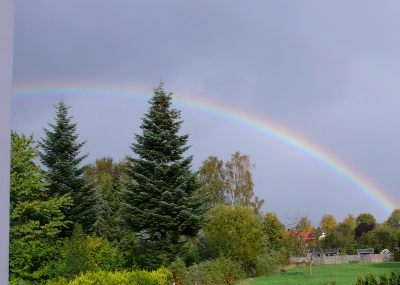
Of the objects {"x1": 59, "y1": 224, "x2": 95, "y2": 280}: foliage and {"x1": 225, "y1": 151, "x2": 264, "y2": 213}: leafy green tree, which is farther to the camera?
{"x1": 225, "y1": 151, "x2": 264, "y2": 213}: leafy green tree

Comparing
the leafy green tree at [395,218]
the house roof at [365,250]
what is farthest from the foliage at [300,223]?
the leafy green tree at [395,218]

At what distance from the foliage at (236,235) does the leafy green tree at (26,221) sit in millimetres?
9327

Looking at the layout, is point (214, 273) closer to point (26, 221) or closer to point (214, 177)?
point (26, 221)

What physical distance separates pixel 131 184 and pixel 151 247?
3.21 metres

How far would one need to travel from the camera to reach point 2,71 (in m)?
2.36

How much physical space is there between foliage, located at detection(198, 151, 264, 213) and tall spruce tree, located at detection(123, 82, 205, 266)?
17442 millimetres

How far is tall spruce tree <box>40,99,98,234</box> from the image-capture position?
23531 mm

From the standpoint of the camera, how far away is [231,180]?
3997 centimetres

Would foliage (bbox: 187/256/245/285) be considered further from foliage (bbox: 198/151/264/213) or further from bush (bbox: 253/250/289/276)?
foliage (bbox: 198/151/264/213)

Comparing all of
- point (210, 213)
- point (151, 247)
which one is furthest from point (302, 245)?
point (151, 247)

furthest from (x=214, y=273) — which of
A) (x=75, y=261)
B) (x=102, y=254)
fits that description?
(x=75, y=261)

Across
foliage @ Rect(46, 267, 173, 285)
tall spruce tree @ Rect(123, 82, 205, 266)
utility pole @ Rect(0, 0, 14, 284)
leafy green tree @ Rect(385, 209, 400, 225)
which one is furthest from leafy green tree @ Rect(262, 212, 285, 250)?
leafy green tree @ Rect(385, 209, 400, 225)

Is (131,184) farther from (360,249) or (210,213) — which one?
(360,249)

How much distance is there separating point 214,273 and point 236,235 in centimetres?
620
